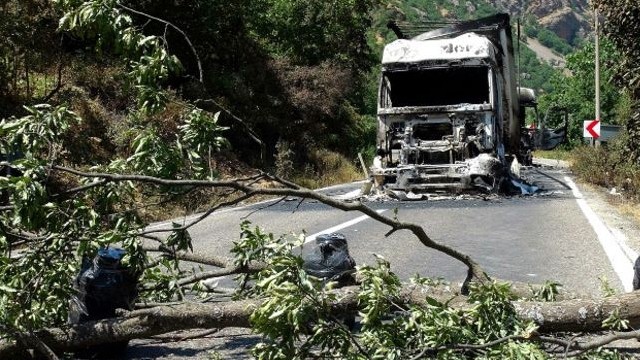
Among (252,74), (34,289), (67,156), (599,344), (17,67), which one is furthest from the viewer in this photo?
(252,74)

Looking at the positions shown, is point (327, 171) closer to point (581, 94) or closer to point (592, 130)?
point (592, 130)

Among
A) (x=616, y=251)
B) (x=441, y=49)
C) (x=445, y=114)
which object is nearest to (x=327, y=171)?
(x=445, y=114)

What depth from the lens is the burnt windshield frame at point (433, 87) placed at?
1688 cm

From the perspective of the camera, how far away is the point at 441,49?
16.5m

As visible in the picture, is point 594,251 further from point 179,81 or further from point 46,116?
point 179,81

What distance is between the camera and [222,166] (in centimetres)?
2252

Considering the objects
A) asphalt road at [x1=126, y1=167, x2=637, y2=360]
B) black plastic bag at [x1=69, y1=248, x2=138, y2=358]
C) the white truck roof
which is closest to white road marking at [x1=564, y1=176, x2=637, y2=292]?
asphalt road at [x1=126, y1=167, x2=637, y2=360]

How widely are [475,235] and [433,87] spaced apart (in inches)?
296

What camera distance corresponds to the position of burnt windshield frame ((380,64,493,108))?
55.4ft

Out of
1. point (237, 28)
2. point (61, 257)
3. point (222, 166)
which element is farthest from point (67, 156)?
point (237, 28)

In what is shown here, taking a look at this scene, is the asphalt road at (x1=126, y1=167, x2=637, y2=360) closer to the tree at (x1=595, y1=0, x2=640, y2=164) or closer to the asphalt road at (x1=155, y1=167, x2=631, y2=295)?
the asphalt road at (x1=155, y1=167, x2=631, y2=295)

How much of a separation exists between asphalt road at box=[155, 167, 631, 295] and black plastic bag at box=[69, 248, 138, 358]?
995mm

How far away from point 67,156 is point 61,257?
10.5 meters

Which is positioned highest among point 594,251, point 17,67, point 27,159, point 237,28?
point 237,28
